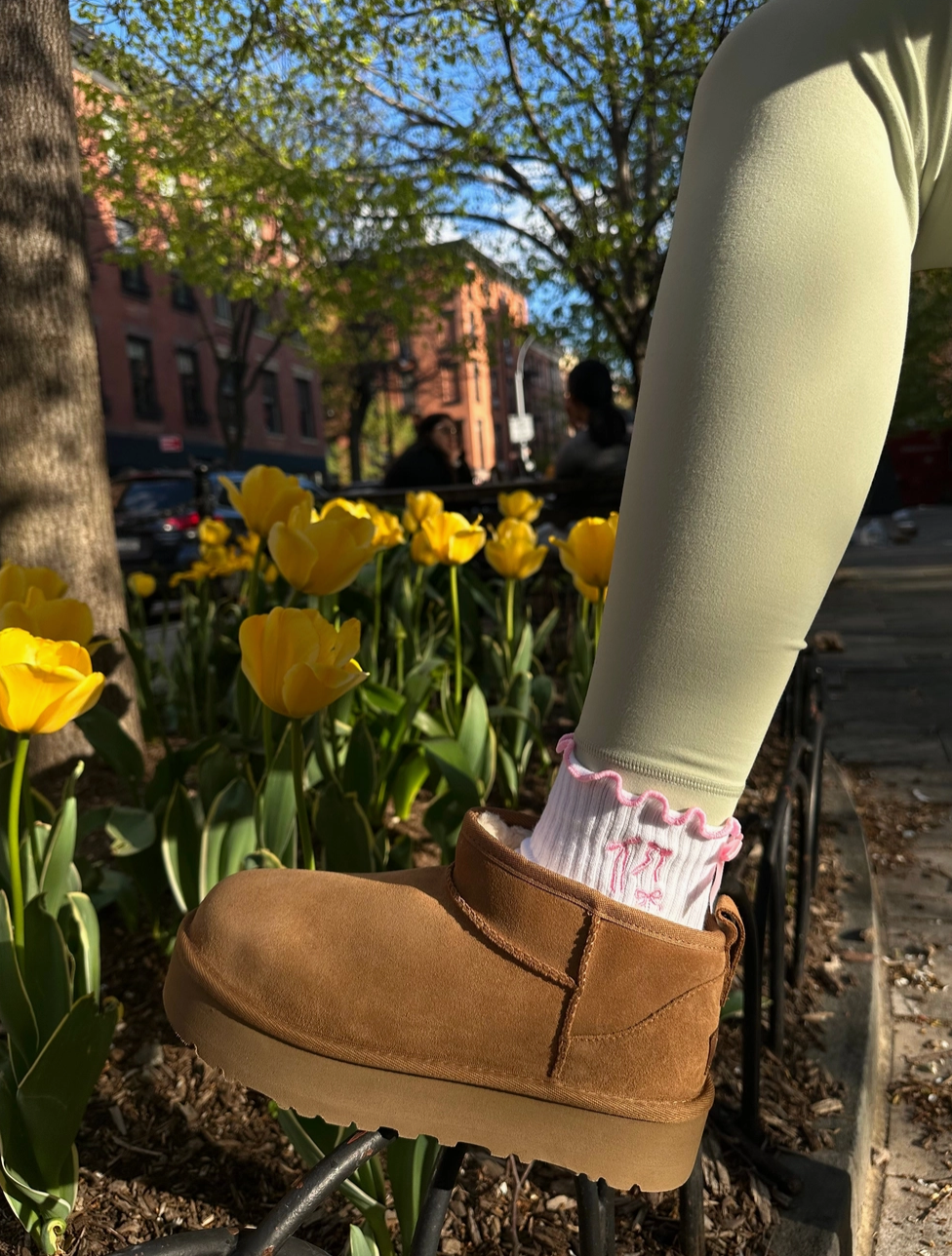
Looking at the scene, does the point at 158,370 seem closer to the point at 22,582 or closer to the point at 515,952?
the point at 22,582

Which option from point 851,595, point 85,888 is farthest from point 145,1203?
point 851,595

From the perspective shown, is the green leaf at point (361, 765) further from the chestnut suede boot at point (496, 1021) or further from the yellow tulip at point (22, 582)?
the chestnut suede boot at point (496, 1021)

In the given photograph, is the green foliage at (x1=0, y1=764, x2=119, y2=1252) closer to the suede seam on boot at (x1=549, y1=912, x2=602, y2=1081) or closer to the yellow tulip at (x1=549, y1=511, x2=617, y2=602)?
the suede seam on boot at (x1=549, y1=912, x2=602, y2=1081)

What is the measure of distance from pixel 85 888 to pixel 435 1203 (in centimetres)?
93

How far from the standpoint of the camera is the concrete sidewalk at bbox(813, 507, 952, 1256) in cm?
137

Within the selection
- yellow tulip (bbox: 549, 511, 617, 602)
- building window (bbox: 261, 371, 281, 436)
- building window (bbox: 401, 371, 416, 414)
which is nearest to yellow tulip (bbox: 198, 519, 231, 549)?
yellow tulip (bbox: 549, 511, 617, 602)

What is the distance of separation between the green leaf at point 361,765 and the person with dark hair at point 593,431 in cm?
407

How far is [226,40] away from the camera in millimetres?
5293

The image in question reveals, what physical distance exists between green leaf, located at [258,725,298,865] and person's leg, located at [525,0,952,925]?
0.66 meters

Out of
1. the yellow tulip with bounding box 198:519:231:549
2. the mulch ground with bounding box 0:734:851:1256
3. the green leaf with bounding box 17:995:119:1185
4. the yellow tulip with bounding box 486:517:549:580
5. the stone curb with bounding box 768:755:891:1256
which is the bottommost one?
the stone curb with bounding box 768:755:891:1256

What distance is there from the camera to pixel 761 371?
74 cm

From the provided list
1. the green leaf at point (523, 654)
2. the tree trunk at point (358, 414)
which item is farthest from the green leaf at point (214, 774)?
the tree trunk at point (358, 414)

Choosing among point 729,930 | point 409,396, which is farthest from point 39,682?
point 409,396

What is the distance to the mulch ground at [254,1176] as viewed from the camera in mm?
1164
